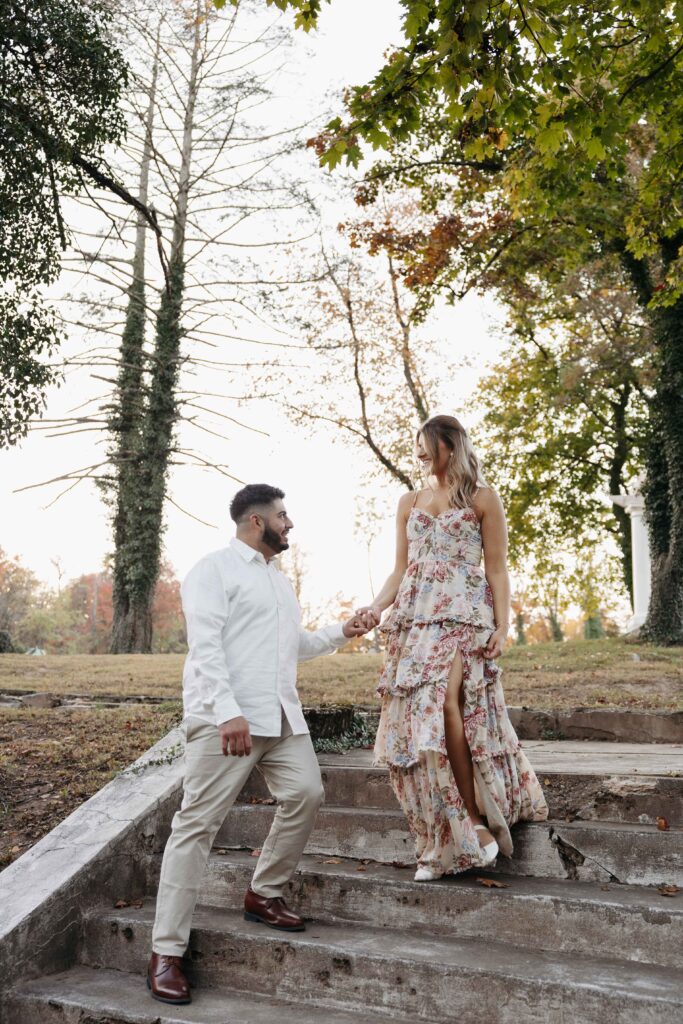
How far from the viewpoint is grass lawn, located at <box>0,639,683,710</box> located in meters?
7.98

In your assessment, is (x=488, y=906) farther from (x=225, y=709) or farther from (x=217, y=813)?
(x=225, y=709)

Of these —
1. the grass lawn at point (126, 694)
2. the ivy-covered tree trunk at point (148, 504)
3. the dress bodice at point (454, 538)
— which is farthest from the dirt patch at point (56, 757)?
the ivy-covered tree trunk at point (148, 504)

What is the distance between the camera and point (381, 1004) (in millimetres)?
3273

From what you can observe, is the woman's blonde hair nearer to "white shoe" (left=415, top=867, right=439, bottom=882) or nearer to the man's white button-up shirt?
the man's white button-up shirt

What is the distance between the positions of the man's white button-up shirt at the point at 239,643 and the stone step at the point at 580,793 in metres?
1.13

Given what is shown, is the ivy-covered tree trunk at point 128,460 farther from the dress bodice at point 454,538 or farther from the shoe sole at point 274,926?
the shoe sole at point 274,926

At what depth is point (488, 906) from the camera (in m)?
3.58

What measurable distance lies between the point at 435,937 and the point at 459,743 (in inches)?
31.4

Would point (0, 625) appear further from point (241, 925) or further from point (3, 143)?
point (241, 925)

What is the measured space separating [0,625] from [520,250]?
121 feet

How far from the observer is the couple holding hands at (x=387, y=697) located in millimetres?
3490

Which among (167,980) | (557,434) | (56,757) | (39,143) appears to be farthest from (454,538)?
(557,434)


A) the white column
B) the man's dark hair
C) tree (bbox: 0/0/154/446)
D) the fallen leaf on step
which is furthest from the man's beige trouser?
the white column

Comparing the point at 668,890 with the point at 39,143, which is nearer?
the point at 668,890
